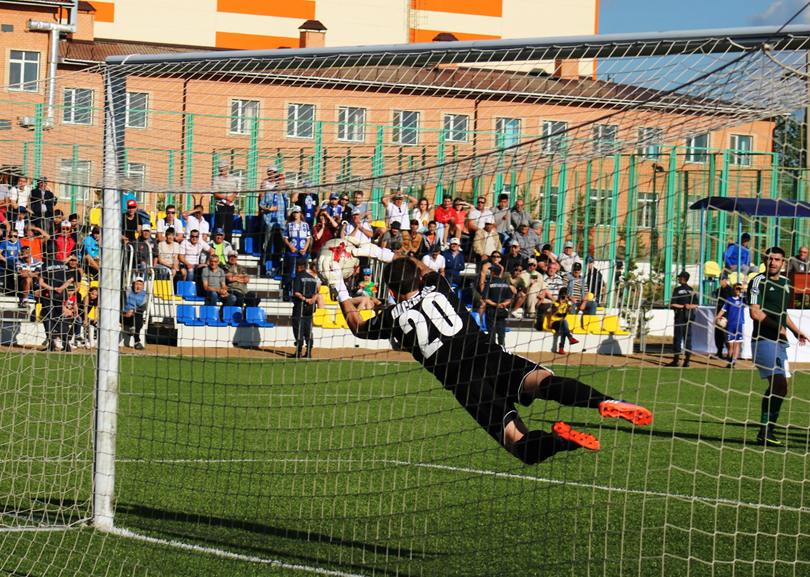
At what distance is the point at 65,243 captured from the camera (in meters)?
6.88

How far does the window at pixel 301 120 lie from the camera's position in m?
5.23

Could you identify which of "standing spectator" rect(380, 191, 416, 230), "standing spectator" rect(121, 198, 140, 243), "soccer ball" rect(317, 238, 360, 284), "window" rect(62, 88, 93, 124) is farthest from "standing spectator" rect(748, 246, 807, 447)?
"window" rect(62, 88, 93, 124)

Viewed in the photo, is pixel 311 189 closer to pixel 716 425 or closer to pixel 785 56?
pixel 785 56

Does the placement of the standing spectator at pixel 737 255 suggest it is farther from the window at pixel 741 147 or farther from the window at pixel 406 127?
the window at pixel 406 127

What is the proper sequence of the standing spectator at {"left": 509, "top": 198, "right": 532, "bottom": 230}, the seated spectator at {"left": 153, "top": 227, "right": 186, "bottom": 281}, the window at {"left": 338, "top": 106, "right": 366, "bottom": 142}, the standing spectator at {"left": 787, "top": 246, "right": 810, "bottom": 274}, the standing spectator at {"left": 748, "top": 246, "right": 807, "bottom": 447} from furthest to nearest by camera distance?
the standing spectator at {"left": 787, "top": 246, "right": 810, "bottom": 274}
the standing spectator at {"left": 748, "top": 246, "right": 807, "bottom": 447}
the seated spectator at {"left": 153, "top": 227, "right": 186, "bottom": 281}
the standing spectator at {"left": 509, "top": 198, "right": 532, "bottom": 230}
the window at {"left": 338, "top": 106, "right": 366, "bottom": 142}

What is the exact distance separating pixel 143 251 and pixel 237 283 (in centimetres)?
124

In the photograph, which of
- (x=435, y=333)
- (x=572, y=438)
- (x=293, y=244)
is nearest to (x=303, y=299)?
(x=293, y=244)

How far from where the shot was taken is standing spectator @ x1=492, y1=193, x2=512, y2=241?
656cm

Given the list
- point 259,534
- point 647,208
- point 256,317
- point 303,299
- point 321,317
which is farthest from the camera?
point 321,317

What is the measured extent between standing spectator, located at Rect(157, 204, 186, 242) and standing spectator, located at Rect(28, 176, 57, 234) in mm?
828

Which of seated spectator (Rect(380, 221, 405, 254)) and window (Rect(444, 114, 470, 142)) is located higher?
window (Rect(444, 114, 470, 142))

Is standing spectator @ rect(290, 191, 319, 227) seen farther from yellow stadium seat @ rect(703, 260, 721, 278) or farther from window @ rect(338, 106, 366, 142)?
yellow stadium seat @ rect(703, 260, 721, 278)

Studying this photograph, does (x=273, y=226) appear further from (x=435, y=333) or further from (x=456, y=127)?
(x=456, y=127)

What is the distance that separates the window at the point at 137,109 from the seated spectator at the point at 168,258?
147cm
